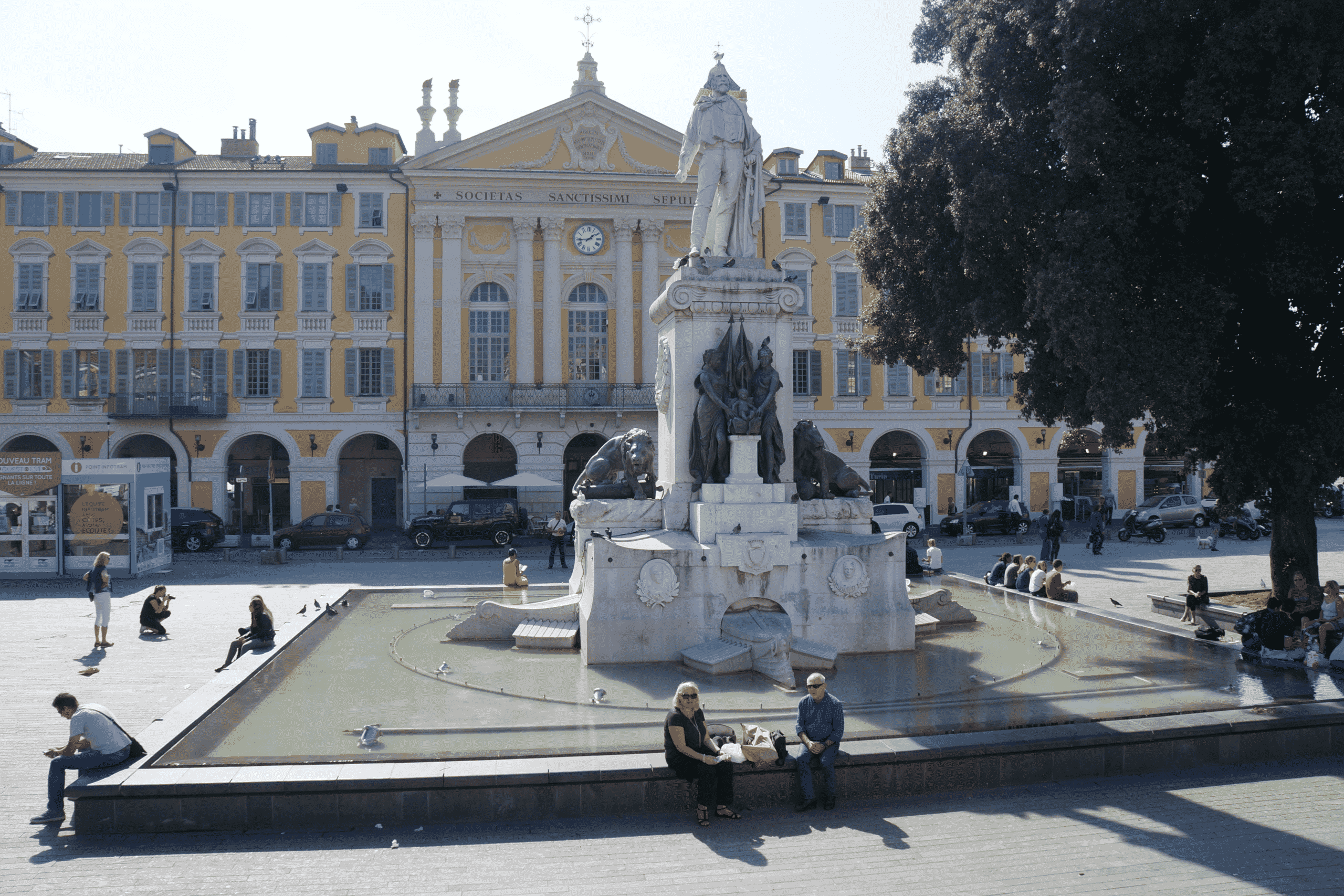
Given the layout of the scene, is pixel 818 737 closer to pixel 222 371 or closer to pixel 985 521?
pixel 985 521

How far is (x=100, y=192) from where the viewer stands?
1359 inches

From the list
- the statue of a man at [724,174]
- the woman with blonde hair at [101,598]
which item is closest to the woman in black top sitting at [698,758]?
the statue of a man at [724,174]

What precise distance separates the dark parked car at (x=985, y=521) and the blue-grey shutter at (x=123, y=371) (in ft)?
95.7

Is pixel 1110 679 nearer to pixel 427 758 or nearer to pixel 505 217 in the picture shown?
pixel 427 758

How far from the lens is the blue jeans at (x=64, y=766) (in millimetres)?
6266

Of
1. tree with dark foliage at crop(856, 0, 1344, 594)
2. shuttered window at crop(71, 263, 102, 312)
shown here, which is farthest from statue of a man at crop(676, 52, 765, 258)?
shuttered window at crop(71, 263, 102, 312)

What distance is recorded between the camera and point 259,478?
3647 cm

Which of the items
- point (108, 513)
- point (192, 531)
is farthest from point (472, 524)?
point (108, 513)

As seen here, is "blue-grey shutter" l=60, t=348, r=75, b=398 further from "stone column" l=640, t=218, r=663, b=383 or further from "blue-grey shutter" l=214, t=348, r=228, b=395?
"stone column" l=640, t=218, r=663, b=383

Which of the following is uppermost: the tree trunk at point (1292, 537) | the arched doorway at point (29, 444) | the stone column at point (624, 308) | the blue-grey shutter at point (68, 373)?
the stone column at point (624, 308)

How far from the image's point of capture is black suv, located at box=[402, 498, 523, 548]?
29469 mm

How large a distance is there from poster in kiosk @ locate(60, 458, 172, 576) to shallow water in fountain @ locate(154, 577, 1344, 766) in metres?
12.6

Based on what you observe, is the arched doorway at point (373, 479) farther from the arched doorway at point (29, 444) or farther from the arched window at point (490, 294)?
the arched doorway at point (29, 444)

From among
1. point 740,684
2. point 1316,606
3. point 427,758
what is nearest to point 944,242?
point 1316,606
